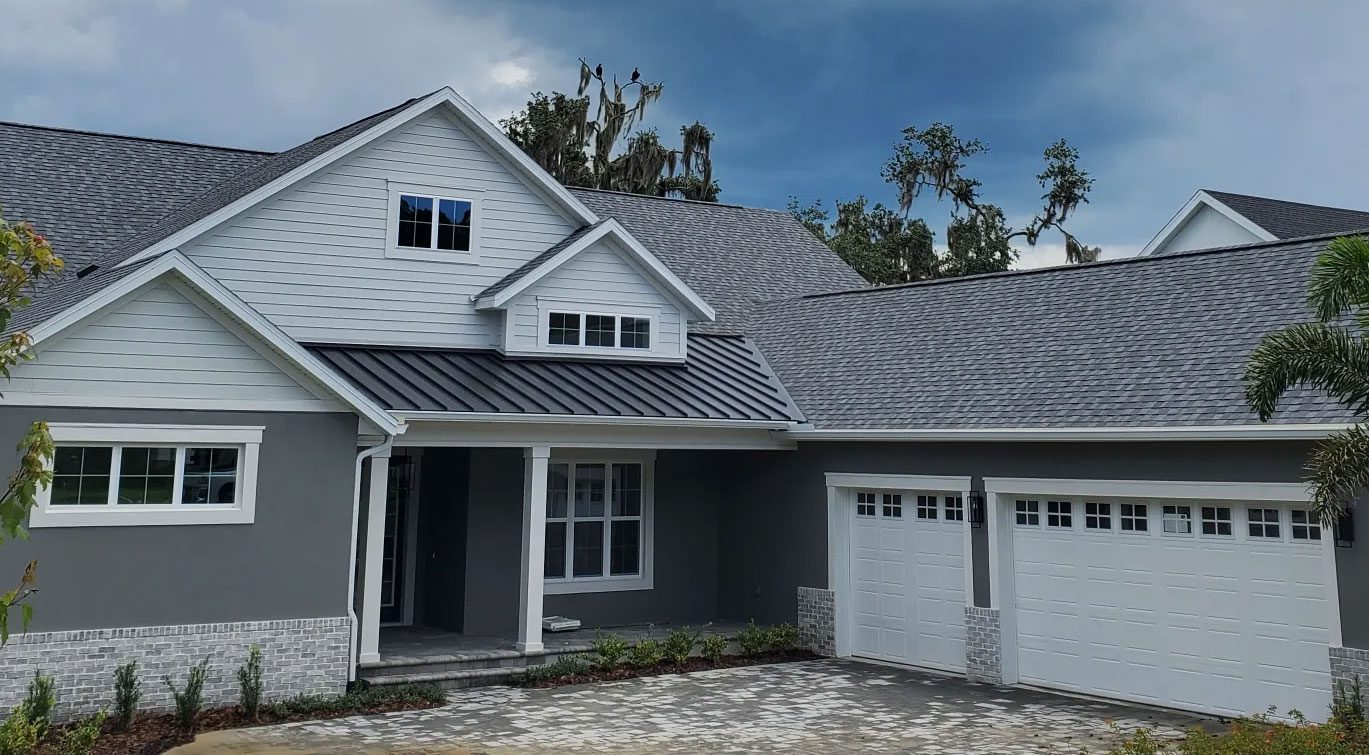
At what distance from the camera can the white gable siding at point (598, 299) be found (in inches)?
573

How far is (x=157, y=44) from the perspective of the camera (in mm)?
21781

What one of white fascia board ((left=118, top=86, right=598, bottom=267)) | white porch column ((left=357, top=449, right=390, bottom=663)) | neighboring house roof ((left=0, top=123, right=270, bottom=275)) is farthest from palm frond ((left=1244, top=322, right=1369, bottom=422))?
neighboring house roof ((left=0, top=123, right=270, bottom=275))

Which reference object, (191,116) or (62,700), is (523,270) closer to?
(62,700)

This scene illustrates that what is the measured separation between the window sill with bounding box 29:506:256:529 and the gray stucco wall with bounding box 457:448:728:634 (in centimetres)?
403

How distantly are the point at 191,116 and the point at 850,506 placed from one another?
78.3ft

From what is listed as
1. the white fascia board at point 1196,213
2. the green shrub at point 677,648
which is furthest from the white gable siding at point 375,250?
the white fascia board at point 1196,213

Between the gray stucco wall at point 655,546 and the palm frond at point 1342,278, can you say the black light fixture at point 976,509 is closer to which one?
the palm frond at point 1342,278

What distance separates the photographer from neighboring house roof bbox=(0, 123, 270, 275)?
15.1 metres

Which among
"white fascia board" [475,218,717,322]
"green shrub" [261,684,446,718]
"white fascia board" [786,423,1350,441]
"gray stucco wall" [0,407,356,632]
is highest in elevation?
"white fascia board" [475,218,717,322]

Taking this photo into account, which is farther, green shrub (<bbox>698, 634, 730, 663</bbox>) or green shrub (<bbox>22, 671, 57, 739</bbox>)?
green shrub (<bbox>698, 634, 730, 663</bbox>)

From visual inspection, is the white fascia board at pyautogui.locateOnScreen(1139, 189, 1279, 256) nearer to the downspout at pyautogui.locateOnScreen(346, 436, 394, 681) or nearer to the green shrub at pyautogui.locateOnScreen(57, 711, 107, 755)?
the downspout at pyautogui.locateOnScreen(346, 436, 394, 681)

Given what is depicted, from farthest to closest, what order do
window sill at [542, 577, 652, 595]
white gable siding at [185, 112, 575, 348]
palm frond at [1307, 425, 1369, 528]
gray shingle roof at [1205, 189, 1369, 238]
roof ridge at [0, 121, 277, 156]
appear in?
gray shingle roof at [1205, 189, 1369, 238], roof ridge at [0, 121, 277, 156], window sill at [542, 577, 652, 595], white gable siding at [185, 112, 575, 348], palm frond at [1307, 425, 1369, 528]

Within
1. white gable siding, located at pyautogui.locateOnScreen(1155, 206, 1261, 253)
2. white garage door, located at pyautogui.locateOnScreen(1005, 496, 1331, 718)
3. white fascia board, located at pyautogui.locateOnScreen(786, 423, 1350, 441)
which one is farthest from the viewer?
white gable siding, located at pyautogui.locateOnScreen(1155, 206, 1261, 253)

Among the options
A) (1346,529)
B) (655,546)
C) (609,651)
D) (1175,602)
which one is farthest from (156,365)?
(1346,529)
